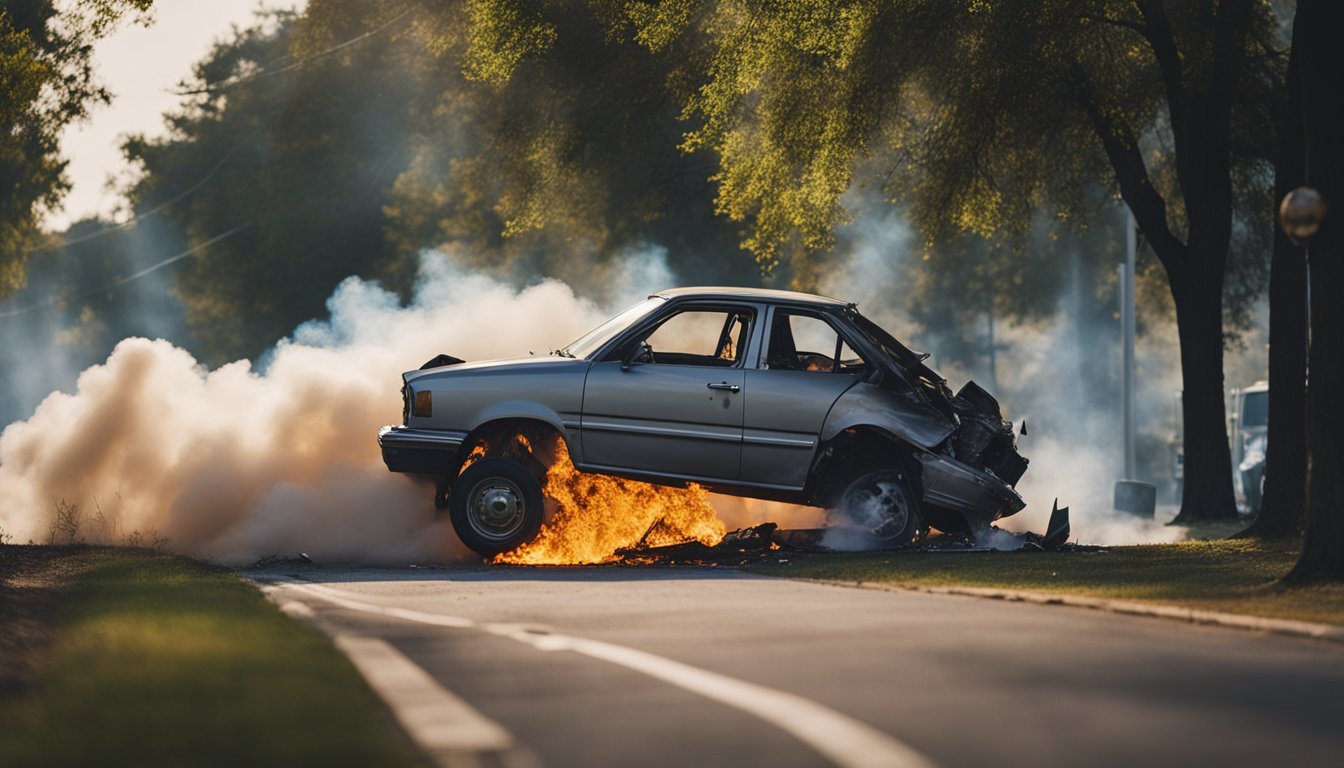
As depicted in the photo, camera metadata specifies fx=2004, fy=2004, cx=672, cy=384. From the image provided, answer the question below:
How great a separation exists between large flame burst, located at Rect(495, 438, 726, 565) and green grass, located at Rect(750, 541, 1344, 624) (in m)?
1.41

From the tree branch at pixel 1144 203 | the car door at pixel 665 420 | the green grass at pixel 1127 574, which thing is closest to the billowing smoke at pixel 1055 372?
the tree branch at pixel 1144 203

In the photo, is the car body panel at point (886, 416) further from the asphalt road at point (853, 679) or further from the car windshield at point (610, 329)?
the asphalt road at point (853, 679)

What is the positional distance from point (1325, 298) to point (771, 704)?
7.59 meters

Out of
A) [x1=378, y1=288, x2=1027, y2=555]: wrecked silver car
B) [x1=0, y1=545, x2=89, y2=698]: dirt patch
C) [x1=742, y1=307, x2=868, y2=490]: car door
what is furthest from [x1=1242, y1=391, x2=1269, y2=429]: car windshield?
[x1=0, y1=545, x2=89, y2=698]: dirt patch

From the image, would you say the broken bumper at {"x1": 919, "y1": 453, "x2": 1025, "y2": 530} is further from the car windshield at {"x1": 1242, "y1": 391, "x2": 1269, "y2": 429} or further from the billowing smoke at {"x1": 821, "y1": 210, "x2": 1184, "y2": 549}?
the car windshield at {"x1": 1242, "y1": 391, "x2": 1269, "y2": 429}

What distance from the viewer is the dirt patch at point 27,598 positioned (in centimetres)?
865

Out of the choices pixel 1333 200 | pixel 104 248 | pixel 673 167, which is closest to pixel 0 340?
pixel 104 248

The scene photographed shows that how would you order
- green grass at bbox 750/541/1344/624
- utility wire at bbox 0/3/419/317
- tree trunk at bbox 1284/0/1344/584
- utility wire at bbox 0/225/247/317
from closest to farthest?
green grass at bbox 750/541/1344/624 < tree trunk at bbox 1284/0/1344/584 < utility wire at bbox 0/3/419/317 < utility wire at bbox 0/225/247/317

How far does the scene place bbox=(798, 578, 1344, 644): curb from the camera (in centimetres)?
973

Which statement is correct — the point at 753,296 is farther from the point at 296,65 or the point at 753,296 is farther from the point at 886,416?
the point at 296,65

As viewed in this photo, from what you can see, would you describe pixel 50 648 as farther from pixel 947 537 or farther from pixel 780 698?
pixel 947 537

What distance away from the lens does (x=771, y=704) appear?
7.13 metres

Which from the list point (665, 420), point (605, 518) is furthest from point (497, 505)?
point (665, 420)

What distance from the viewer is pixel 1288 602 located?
38.9 ft
